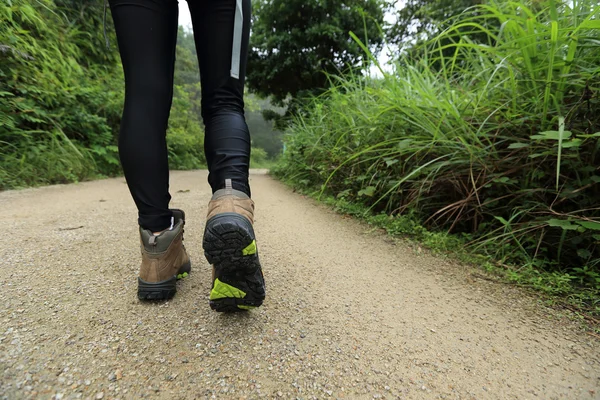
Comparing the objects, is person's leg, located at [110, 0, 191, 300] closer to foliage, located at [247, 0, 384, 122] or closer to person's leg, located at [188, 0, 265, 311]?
person's leg, located at [188, 0, 265, 311]

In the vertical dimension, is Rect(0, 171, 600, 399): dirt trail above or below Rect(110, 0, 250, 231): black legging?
below

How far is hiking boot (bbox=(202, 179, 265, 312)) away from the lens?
64 centimetres

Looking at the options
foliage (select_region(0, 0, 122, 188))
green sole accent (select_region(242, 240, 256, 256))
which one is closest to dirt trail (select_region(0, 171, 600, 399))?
green sole accent (select_region(242, 240, 256, 256))

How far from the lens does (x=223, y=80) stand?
88 cm

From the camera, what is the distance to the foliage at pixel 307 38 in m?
5.16

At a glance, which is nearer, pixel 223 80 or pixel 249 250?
pixel 249 250

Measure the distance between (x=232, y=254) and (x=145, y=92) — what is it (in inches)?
20.7

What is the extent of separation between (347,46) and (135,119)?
5.19 m

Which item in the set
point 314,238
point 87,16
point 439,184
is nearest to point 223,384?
point 314,238

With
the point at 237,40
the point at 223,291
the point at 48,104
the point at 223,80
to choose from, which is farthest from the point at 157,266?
the point at 48,104

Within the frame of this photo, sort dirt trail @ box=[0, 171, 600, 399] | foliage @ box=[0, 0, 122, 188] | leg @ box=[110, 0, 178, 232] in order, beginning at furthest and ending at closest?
foliage @ box=[0, 0, 122, 188] → leg @ box=[110, 0, 178, 232] → dirt trail @ box=[0, 171, 600, 399]

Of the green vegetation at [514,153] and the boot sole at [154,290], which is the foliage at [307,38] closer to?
the green vegetation at [514,153]

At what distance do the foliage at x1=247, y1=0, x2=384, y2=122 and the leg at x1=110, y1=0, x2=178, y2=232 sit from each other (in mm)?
4477

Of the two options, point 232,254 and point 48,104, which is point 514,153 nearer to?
point 232,254
